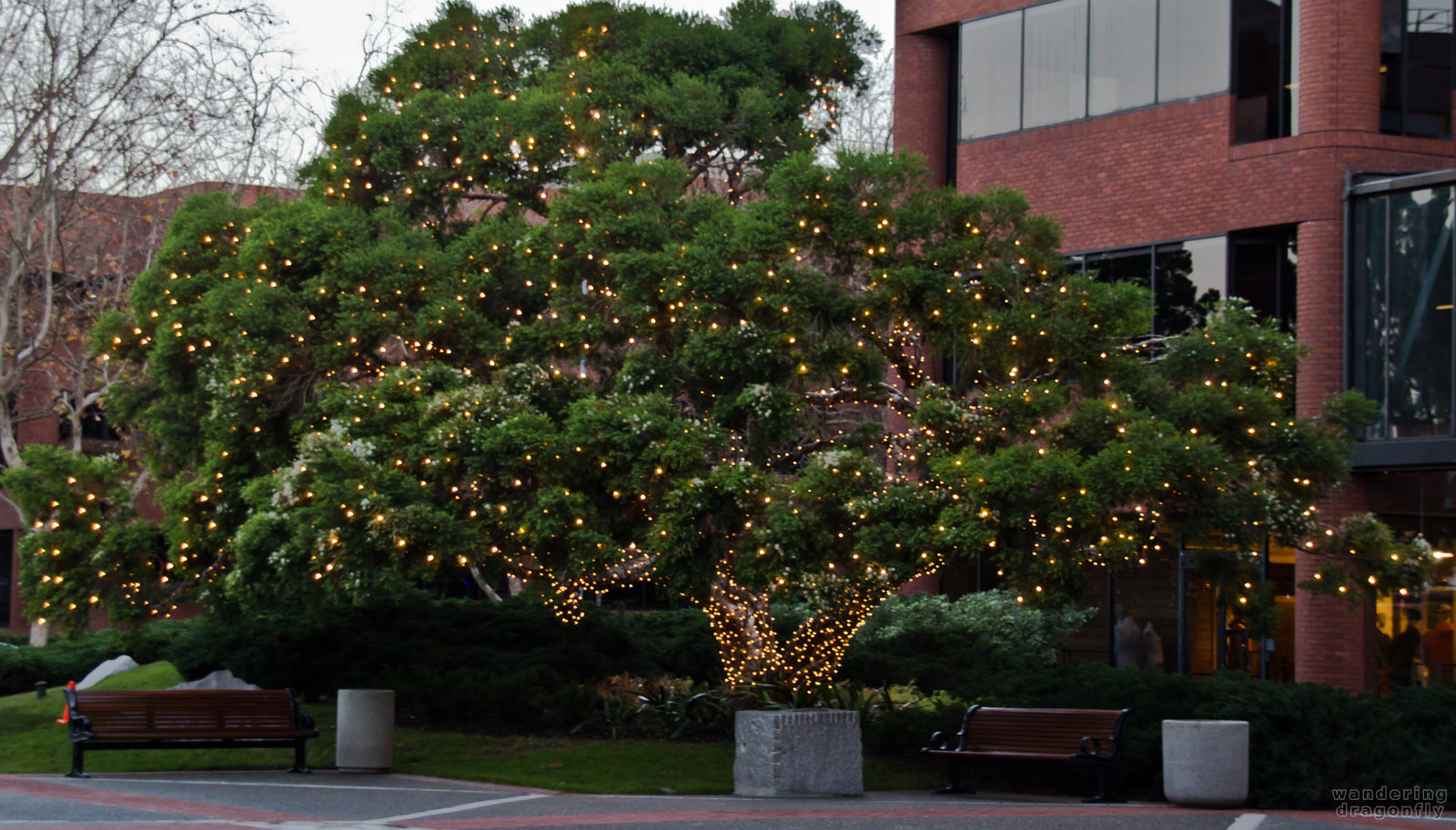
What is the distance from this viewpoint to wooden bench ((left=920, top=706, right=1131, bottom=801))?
1309 cm

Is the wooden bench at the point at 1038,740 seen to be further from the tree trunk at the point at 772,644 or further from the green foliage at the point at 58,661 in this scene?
the green foliage at the point at 58,661

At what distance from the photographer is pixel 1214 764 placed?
12406 mm

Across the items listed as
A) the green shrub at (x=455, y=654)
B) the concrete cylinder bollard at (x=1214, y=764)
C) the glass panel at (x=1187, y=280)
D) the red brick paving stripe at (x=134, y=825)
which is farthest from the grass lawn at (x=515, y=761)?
the glass panel at (x=1187, y=280)

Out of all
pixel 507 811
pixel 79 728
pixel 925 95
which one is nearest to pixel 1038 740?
pixel 507 811

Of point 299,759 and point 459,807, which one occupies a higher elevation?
point 459,807

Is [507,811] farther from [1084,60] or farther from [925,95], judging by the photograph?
[925,95]

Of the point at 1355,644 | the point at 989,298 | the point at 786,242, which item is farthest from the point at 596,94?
the point at 1355,644

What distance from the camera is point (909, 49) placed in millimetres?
26969

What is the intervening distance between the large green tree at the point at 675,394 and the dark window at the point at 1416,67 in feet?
23.2

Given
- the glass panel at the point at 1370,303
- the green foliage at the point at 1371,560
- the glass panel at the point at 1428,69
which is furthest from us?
the glass panel at the point at 1428,69

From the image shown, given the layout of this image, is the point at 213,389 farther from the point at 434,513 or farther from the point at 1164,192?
the point at 1164,192

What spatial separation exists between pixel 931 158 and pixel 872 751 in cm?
1369

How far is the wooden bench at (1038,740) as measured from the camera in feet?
42.9

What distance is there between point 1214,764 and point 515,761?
6769 millimetres
